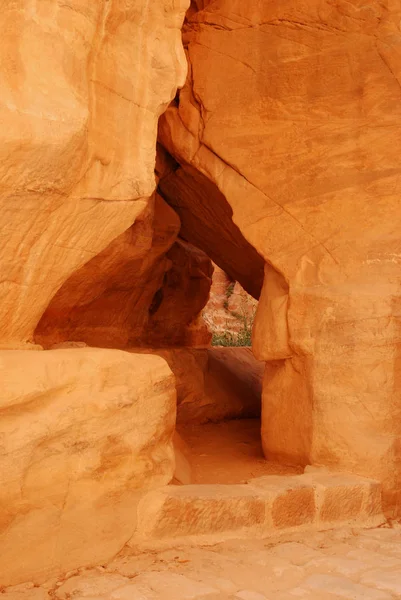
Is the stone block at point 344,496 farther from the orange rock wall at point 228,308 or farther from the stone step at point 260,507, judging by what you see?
the orange rock wall at point 228,308

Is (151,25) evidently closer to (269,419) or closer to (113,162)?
(113,162)

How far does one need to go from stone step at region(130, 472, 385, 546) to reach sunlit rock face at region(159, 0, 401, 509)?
240 millimetres

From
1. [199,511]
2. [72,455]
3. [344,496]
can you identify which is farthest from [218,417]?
[72,455]

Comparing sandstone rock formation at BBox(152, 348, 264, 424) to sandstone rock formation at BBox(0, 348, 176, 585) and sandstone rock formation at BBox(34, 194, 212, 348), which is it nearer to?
sandstone rock formation at BBox(34, 194, 212, 348)

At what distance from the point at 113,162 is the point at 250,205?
5.13ft

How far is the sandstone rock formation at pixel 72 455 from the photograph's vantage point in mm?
2764

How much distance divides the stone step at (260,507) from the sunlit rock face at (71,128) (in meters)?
1.16

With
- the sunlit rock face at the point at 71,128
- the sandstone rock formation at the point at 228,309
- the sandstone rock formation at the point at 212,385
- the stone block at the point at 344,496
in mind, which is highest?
the sunlit rock face at the point at 71,128

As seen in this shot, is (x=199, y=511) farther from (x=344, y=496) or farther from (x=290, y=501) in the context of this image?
(x=344, y=496)

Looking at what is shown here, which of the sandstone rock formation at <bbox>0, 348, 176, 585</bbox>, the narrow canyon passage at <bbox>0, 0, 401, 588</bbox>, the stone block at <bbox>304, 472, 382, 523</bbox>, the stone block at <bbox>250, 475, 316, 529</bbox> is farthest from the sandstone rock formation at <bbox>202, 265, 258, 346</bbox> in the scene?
the sandstone rock formation at <bbox>0, 348, 176, 585</bbox>

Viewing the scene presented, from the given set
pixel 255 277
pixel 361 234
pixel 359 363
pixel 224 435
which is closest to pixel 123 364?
pixel 359 363

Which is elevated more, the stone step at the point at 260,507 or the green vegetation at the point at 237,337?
the green vegetation at the point at 237,337

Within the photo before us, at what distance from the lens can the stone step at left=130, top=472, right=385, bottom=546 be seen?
3279 mm

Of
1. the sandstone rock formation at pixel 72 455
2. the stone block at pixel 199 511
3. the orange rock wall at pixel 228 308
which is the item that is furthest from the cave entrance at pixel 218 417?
the orange rock wall at pixel 228 308
